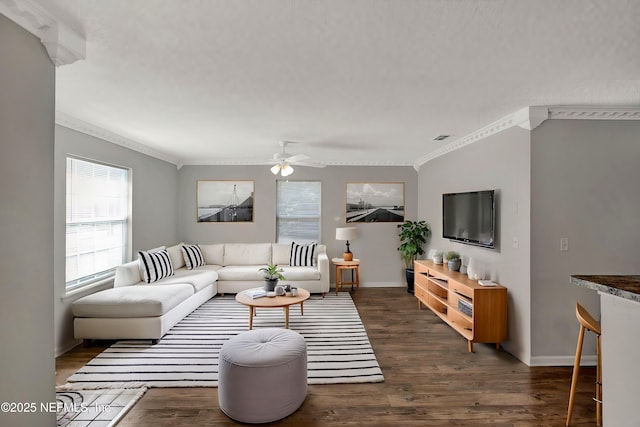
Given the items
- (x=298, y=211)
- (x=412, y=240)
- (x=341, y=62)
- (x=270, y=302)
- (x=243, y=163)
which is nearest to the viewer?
(x=341, y=62)

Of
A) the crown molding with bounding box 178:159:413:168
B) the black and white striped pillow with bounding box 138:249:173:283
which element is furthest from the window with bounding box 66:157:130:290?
the crown molding with bounding box 178:159:413:168

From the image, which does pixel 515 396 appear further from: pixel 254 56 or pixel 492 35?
pixel 254 56

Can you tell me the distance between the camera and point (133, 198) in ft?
15.0

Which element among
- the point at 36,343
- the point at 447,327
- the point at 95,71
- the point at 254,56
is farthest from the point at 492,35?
the point at 447,327

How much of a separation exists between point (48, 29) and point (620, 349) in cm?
328

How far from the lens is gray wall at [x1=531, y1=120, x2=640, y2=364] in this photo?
2.91 metres

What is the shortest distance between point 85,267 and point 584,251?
5351 mm

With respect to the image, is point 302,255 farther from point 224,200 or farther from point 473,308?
point 473,308

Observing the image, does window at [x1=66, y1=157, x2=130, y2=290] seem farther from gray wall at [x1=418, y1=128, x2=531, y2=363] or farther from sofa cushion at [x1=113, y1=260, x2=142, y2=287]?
gray wall at [x1=418, y1=128, x2=531, y2=363]

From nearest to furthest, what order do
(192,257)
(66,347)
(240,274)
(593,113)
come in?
(593,113), (66,347), (240,274), (192,257)

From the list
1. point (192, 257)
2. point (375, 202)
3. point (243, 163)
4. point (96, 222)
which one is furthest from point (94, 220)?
point (375, 202)

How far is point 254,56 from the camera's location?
1950 millimetres

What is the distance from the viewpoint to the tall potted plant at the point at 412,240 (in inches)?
219

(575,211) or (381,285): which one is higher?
(575,211)
